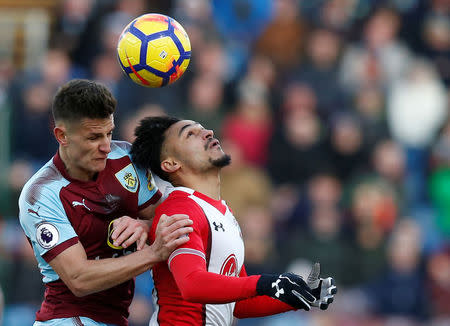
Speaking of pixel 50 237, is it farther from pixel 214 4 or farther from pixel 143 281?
pixel 214 4

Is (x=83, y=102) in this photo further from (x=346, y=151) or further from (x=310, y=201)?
(x=346, y=151)

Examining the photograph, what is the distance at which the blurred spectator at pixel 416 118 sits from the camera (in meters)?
11.6

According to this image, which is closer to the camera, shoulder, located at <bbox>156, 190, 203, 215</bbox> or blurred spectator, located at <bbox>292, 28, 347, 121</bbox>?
shoulder, located at <bbox>156, 190, 203, 215</bbox>

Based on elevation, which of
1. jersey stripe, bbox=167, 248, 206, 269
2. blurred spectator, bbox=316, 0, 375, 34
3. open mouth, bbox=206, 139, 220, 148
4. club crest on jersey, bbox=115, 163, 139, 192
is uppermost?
blurred spectator, bbox=316, 0, 375, 34

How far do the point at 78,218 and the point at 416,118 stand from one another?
7400mm

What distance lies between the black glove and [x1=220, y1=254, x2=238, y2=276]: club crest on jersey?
1.80 feet

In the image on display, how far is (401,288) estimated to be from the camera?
995 centimetres

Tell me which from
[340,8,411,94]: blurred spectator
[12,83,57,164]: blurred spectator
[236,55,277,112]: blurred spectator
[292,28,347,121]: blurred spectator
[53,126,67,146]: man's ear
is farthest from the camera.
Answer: [340,8,411,94]: blurred spectator

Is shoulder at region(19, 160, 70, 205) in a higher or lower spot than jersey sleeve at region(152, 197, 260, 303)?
higher

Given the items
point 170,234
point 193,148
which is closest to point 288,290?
point 170,234

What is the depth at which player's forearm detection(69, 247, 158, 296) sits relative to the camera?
5.03 meters

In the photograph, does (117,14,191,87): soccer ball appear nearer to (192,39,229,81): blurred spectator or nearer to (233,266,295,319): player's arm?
(233,266,295,319): player's arm

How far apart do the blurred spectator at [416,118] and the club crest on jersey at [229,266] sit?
6490mm

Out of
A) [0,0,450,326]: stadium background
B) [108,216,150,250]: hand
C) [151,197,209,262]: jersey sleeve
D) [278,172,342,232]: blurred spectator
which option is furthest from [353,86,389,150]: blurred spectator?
[108,216,150,250]: hand
